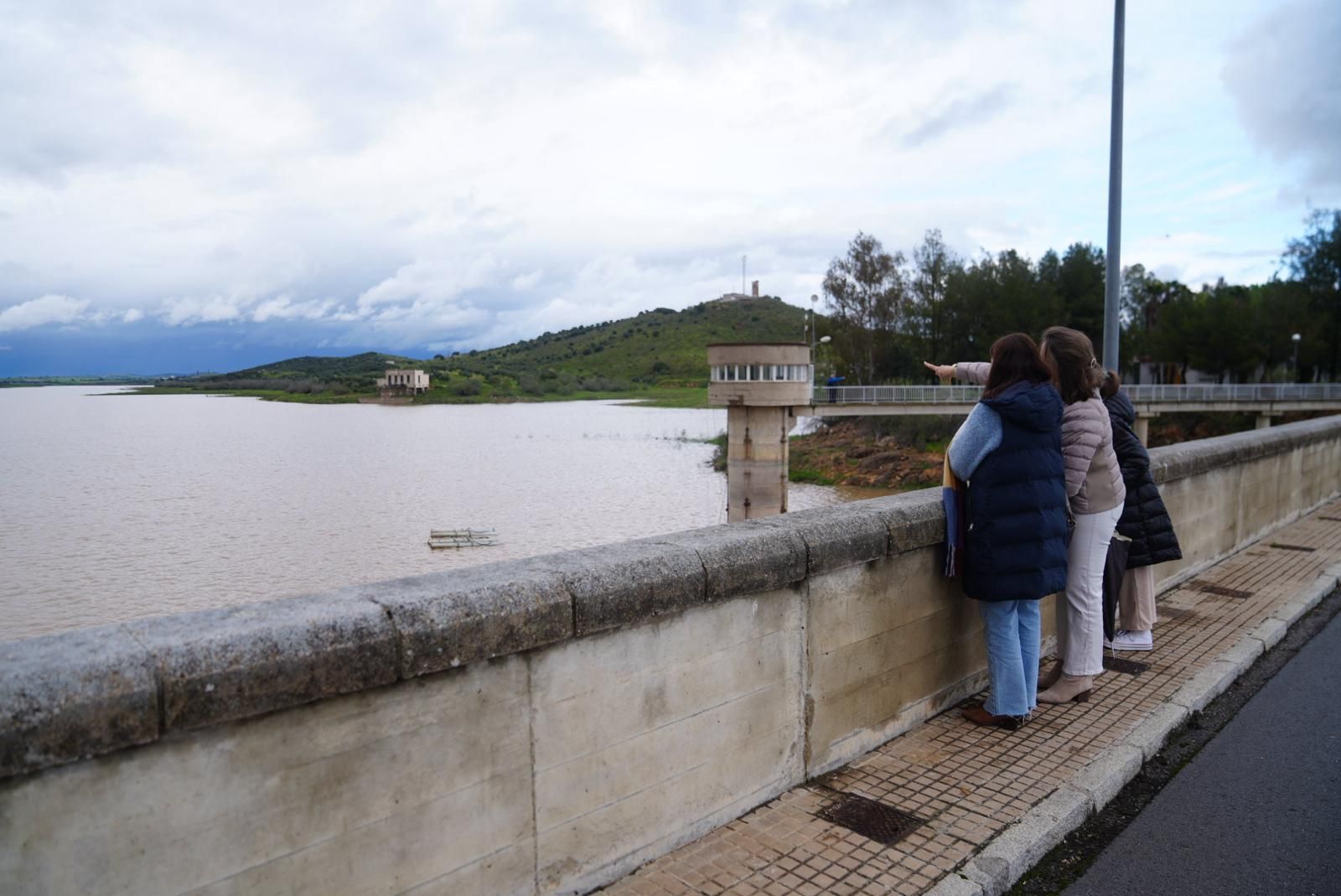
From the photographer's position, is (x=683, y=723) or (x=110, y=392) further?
(x=110, y=392)

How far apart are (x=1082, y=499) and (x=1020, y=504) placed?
87 cm

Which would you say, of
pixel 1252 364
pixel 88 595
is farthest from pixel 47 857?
pixel 1252 364

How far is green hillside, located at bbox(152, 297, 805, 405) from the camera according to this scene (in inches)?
4759

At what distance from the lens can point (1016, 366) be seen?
447cm

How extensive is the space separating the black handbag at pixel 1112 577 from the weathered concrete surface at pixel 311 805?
3912 mm

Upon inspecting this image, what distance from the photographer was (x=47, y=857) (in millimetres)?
2092

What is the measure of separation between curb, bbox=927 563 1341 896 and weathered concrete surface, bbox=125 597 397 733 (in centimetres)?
217

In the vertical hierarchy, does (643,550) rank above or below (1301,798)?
above

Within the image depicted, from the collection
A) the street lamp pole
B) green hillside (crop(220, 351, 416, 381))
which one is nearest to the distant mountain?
green hillside (crop(220, 351, 416, 381))

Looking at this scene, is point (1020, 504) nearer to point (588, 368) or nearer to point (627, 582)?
point (627, 582)

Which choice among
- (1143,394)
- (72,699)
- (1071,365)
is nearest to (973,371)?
(1071,365)

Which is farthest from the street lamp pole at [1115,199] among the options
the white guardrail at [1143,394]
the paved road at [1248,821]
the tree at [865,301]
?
the tree at [865,301]

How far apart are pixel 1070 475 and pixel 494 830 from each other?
349cm

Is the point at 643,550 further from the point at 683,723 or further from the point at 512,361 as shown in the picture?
the point at 512,361
